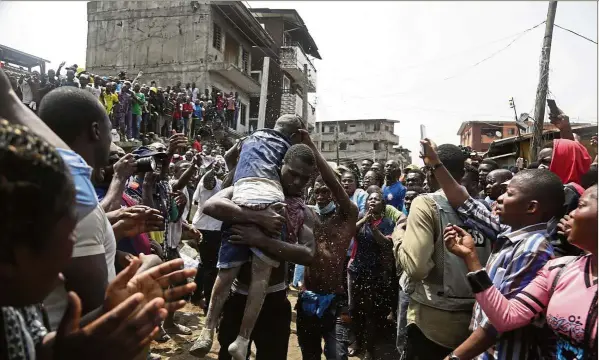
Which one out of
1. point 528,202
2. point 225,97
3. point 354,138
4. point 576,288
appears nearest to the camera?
point 576,288

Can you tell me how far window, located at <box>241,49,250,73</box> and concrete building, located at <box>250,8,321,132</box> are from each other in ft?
3.11

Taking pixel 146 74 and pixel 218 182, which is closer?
pixel 218 182

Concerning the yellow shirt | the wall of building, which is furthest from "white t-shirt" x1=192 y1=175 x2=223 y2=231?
the wall of building

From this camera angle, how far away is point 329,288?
388 cm

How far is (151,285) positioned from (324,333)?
2637 millimetres

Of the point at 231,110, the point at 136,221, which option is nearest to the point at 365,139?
the point at 231,110

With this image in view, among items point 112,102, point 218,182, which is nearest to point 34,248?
point 218,182

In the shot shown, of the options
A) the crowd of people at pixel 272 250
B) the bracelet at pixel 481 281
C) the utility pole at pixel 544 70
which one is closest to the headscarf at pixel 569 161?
the crowd of people at pixel 272 250

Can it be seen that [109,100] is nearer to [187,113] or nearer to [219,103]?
[187,113]

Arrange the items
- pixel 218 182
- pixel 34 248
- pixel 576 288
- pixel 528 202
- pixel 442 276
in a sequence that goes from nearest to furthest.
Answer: pixel 34 248 → pixel 576 288 → pixel 528 202 → pixel 442 276 → pixel 218 182

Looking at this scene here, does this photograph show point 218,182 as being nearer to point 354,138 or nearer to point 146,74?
point 146,74

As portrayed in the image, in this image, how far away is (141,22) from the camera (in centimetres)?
2183

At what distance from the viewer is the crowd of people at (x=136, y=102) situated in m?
10.5

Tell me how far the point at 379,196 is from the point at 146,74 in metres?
19.3
